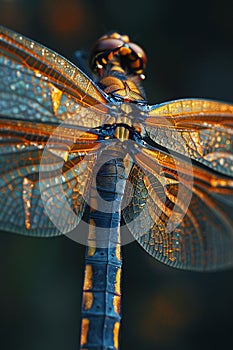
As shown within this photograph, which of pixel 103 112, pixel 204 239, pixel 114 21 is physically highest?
pixel 114 21

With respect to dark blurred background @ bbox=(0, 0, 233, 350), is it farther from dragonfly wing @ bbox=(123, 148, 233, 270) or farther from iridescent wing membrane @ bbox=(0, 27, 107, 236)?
iridescent wing membrane @ bbox=(0, 27, 107, 236)

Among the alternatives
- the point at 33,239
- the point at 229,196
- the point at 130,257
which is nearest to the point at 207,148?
the point at 229,196

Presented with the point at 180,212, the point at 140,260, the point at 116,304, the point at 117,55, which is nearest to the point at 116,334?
the point at 116,304

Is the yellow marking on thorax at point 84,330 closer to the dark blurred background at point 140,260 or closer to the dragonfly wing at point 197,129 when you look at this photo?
the dragonfly wing at point 197,129

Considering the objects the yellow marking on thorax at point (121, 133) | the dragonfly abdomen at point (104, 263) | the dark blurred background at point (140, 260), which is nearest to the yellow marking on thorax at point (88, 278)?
the dragonfly abdomen at point (104, 263)

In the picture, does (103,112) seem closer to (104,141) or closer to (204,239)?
(104,141)

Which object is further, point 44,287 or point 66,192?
point 44,287

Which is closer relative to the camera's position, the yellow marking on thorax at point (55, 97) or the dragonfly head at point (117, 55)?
the yellow marking on thorax at point (55, 97)

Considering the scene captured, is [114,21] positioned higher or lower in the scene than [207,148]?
higher
